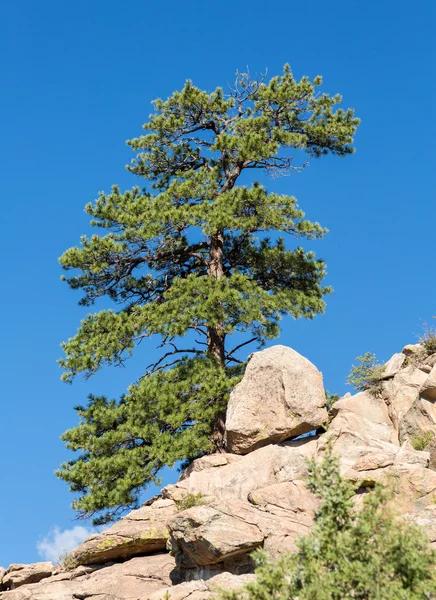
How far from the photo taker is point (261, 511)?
47.2 feet

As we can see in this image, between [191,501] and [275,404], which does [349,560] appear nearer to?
[191,501]

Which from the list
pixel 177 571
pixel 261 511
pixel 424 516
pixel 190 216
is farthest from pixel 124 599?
pixel 190 216

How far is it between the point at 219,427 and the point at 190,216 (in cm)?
702


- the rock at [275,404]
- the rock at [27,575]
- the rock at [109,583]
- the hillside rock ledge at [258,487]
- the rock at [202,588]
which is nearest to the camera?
the rock at [202,588]

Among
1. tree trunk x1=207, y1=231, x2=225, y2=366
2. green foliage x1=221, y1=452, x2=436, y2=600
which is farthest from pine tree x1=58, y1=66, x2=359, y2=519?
green foliage x1=221, y1=452, x2=436, y2=600

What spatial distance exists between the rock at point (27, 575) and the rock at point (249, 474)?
3.38m

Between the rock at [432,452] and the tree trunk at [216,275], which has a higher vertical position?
the tree trunk at [216,275]

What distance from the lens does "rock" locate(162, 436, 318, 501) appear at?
16438 millimetres

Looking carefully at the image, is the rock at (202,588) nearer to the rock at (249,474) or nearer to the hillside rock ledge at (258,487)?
the hillside rock ledge at (258,487)

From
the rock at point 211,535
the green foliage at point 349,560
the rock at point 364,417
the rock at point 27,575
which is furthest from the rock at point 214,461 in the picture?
the green foliage at point 349,560

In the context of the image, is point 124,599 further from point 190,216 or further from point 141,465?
point 190,216

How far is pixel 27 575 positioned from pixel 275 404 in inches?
293

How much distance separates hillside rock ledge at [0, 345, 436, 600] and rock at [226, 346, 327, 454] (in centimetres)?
3

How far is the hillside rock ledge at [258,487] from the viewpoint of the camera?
532 inches
